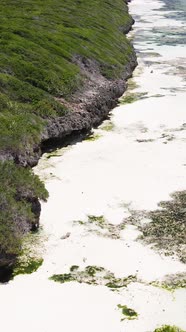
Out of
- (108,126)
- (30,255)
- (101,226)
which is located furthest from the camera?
(108,126)

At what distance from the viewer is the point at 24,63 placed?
4731cm

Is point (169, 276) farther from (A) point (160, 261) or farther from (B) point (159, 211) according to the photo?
(B) point (159, 211)

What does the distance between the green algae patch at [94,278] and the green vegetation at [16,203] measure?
8.62ft

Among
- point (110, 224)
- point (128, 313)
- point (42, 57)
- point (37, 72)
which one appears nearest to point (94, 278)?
point (128, 313)

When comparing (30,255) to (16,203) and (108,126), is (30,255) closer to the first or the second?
(16,203)

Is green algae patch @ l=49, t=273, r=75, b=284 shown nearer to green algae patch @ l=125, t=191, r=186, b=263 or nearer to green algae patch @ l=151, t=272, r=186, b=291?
green algae patch @ l=151, t=272, r=186, b=291

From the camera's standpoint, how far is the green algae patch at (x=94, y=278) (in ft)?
74.7

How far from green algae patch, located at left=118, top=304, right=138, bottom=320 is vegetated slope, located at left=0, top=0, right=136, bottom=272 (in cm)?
573

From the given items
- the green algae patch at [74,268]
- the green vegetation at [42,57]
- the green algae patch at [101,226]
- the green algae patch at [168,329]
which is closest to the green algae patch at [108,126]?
the green vegetation at [42,57]

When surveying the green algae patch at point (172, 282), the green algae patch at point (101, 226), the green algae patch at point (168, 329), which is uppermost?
the green algae patch at point (101, 226)

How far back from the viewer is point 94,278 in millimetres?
23078

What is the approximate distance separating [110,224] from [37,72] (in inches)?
924

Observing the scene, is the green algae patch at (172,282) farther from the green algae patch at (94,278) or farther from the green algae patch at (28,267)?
the green algae patch at (28,267)

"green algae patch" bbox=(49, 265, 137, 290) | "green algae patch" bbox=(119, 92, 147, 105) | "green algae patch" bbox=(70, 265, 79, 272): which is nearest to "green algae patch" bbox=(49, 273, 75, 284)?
"green algae patch" bbox=(49, 265, 137, 290)
